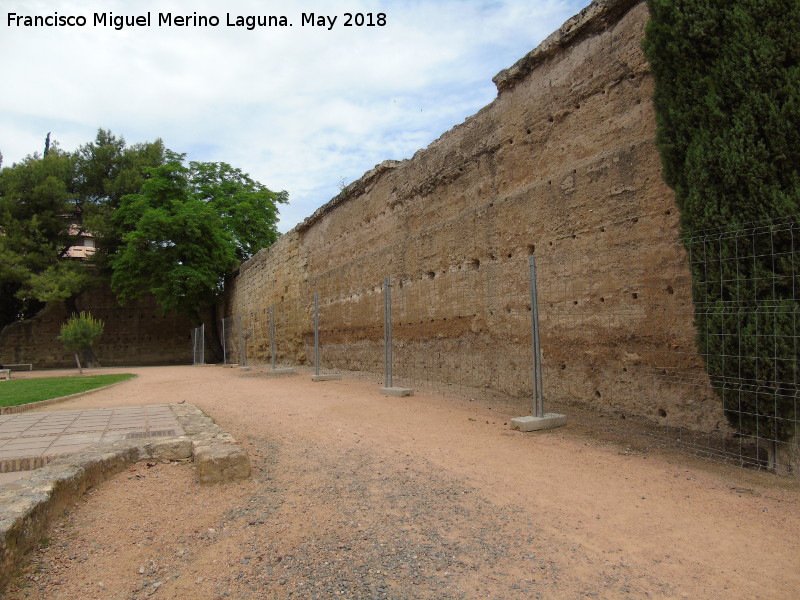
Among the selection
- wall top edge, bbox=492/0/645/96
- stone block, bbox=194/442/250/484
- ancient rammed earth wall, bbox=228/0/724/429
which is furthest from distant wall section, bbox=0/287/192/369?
stone block, bbox=194/442/250/484

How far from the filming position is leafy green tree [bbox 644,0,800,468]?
3.66m

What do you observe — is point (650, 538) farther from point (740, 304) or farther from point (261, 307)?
point (261, 307)

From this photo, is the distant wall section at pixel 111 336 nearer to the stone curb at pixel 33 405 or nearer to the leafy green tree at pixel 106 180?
the leafy green tree at pixel 106 180

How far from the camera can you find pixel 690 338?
5.00 metres

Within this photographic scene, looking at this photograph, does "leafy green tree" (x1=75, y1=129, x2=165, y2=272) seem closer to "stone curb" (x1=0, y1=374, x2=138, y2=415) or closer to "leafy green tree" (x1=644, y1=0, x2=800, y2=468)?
"stone curb" (x1=0, y1=374, x2=138, y2=415)

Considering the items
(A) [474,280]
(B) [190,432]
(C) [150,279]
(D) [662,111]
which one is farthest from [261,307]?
(D) [662,111]

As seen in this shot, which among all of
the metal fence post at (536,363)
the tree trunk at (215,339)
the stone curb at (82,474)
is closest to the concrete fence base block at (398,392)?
the metal fence post at (536,363)

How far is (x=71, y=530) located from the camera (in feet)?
9.47

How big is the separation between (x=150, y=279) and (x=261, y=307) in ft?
20.7

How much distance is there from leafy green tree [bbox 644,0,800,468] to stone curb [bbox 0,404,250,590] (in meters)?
3.78

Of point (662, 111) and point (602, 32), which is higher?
point (602, 32)

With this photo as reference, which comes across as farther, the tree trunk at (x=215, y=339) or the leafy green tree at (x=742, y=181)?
the tree trunk at (x=215, y=339)

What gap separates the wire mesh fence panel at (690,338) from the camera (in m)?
3.71

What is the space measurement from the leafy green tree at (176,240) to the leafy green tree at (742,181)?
20322 mm
